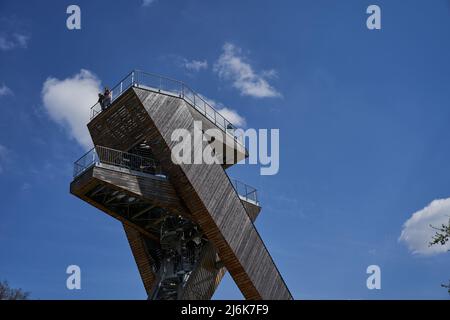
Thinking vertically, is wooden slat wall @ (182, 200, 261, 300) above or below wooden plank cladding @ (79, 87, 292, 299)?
below

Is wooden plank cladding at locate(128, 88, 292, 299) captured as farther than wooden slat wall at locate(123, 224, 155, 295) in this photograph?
No

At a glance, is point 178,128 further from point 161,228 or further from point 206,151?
point 161,228

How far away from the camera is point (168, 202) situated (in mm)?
23438

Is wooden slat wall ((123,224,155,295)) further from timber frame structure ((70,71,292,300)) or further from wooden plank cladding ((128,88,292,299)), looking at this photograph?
wooden plank cladding ((128,88,292,299))

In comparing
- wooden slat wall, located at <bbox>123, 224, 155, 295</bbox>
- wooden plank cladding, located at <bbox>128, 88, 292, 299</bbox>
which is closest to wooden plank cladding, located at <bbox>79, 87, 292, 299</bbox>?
wooden plank cladding, located at <bbox>128, 88, 292, 299</bbox>

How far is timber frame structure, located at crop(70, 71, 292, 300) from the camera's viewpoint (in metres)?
23.0

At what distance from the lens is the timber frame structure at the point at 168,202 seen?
2298 cm

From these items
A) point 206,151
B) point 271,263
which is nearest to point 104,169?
point 206,151

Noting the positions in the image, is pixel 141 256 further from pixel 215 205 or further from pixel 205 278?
pixel 215 205

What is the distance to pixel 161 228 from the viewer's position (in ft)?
86.7

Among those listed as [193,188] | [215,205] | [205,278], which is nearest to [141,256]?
[205,278]

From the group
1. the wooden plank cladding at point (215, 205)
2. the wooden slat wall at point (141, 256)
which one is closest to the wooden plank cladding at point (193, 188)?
the wooden plank cladding at point (215, 205)
